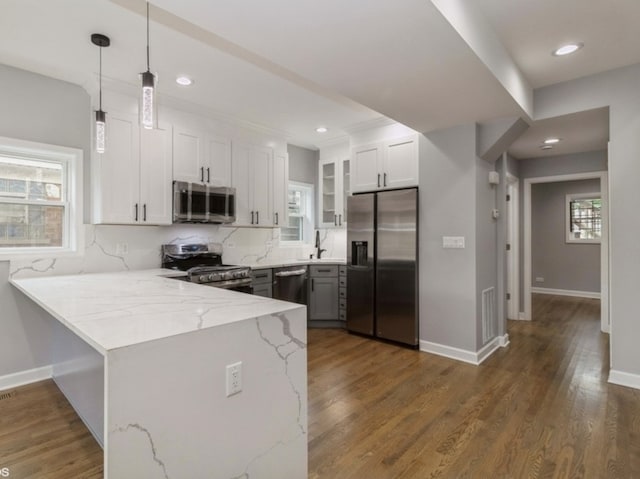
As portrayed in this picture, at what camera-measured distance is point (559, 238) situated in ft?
22.7

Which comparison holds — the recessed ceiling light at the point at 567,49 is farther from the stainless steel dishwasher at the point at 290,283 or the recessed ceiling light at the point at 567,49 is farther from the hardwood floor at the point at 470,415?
the stainless steel dishwasher at the point at 290,283

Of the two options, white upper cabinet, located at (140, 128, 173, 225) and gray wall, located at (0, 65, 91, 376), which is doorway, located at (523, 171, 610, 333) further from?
gray wall, located at (0, 65, 91, 376)

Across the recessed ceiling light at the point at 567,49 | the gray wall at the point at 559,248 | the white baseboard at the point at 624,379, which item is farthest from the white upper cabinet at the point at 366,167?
the gray wall at the point at 559,248

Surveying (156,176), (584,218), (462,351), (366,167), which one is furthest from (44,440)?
(584,218)

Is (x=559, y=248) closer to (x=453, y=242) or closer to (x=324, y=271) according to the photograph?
(x=453, y=242)

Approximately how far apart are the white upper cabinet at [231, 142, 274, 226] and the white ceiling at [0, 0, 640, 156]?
2.84 ft

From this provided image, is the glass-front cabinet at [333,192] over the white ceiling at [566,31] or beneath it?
beneath

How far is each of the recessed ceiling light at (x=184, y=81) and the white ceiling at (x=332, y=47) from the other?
0.07 metres

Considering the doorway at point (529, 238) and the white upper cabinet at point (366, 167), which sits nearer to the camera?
the white upper cabinet at point (366, 167)

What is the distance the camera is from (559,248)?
6.92 metres

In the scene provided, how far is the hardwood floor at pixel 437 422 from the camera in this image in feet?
6.15

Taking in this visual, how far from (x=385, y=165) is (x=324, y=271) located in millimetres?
1571

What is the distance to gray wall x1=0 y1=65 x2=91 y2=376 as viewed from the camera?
9.34 ft

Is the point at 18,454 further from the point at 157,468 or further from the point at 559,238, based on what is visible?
the point at 559,238
